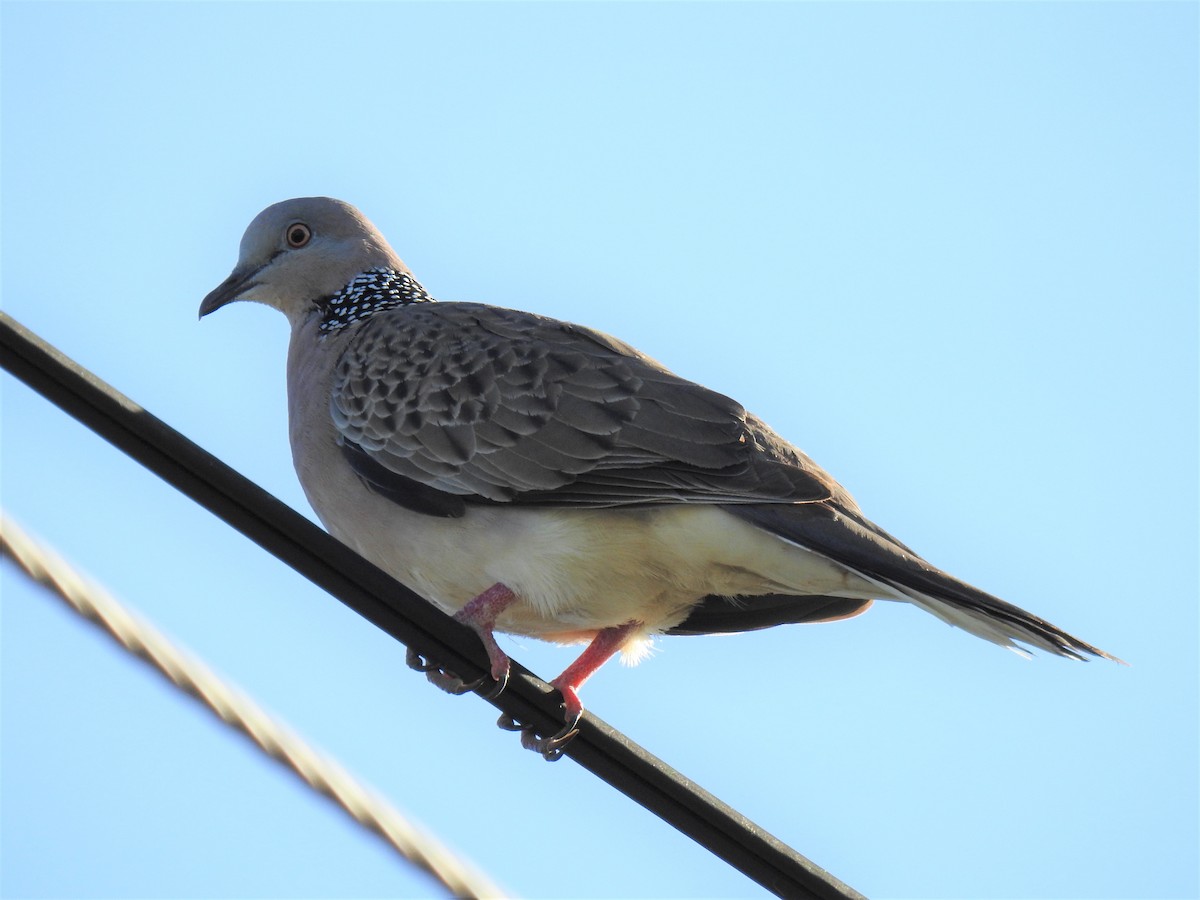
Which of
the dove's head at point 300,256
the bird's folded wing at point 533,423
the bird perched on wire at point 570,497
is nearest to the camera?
the bird perched on wire at point 570,497

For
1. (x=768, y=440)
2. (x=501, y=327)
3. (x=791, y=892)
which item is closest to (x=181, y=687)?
(x=791, y=892)

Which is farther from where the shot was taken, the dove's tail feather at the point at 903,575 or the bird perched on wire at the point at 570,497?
A: the bird perched on wire at the point at 570,497

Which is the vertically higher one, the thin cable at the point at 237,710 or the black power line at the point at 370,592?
the black power line at the point at 370,592

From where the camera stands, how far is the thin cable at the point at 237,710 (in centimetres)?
314

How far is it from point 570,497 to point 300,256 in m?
2.13

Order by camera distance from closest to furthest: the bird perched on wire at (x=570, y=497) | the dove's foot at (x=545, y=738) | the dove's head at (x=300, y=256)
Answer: the dove's foot at (x=545, y=738) → the bird perched on wire at (x=570, y=497) → the dove's head at (x=300, y=256)

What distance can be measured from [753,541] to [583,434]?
0.72 meters

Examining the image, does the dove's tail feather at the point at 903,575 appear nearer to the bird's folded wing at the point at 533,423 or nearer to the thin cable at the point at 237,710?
the bird's folded wing at the point at 533,423

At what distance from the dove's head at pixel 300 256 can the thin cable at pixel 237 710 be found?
11.2 ft

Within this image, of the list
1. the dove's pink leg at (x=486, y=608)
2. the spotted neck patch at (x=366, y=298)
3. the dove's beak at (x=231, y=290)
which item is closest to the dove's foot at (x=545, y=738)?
the dove's pink leg at (x=486, y=608)

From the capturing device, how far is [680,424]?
204 inches

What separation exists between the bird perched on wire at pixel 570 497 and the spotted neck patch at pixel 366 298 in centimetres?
15

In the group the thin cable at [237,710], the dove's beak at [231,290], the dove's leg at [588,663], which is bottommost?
the thin cable at [237,710]

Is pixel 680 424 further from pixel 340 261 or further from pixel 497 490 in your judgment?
pixel 340 261
